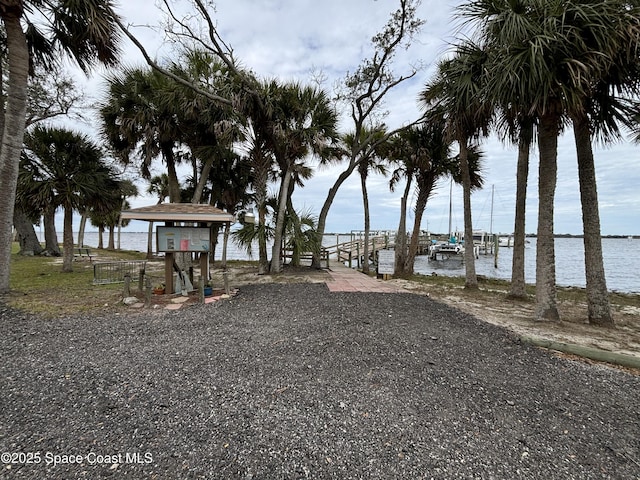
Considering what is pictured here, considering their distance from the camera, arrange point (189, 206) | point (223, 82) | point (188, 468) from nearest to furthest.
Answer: point (188, 468), point (189, 206), point (223, 82)

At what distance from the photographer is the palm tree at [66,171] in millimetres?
9727

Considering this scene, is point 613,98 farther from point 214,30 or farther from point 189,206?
point 214,30

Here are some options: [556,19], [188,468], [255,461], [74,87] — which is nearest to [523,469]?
[255,461]

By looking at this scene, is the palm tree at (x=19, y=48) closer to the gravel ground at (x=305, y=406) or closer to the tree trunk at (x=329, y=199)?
the gravel ground at (x=305, y=406)

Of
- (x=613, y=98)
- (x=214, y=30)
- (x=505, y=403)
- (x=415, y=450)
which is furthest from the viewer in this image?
(x=214, y=30)

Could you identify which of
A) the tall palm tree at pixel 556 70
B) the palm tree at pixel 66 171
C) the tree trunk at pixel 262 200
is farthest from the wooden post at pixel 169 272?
the tall palm tree at pixel 556 70

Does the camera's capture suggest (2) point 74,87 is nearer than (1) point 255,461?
No

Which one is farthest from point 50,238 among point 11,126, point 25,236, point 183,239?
point 183,239

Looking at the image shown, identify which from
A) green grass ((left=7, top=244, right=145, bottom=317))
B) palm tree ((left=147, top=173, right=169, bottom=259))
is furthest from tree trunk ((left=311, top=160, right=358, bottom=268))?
palm tree ((left=147, top=173, right=169, bottom=259))

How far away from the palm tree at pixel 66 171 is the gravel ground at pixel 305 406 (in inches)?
284

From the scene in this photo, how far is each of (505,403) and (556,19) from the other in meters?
5.31

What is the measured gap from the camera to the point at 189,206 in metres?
7.38

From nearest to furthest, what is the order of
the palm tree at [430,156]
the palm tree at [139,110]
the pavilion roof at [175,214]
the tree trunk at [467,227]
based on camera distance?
1. the pavilion roof at [175,214]
2. the tree trunk at [467,227]
3. the palm tree at [139,110]
4. the palm tree at [430,156]

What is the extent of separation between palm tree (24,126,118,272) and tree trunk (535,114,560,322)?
41.6 ft
